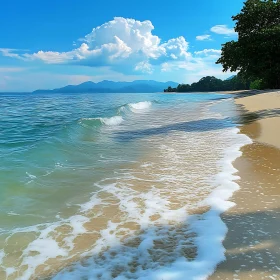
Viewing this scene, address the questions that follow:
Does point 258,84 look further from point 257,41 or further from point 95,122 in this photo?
point 95,122

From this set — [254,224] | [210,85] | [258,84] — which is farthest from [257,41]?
[210,85]

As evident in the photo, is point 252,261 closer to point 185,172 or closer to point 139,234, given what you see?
point 139,234

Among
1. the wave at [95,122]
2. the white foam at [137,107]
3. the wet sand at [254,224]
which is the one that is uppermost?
the white foam at [137,107]

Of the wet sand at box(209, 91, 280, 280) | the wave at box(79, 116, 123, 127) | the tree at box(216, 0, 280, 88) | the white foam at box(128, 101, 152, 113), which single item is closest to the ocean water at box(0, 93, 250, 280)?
the wet sand at box(209, 91, 280, 280)

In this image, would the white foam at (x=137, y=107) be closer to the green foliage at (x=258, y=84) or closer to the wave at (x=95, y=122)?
the wave at (x=95, y=122)

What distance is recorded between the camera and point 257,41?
42.2 m

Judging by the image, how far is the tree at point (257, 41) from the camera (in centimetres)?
4238

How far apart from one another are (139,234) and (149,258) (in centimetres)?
75

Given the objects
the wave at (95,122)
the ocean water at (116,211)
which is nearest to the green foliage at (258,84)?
the wave at (95,122)

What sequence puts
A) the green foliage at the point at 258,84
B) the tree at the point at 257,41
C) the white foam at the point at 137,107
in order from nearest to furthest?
the white foam at the point at 137,107 → the tree at the point at 257,41 → the green foliage at the point at 258,84

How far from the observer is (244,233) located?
4398 millimetres

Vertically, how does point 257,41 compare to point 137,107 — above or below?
above

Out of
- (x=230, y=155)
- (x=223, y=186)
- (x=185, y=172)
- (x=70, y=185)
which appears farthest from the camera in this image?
(x=230, y=155)

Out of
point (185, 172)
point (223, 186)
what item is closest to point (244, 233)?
point (223, 186)
